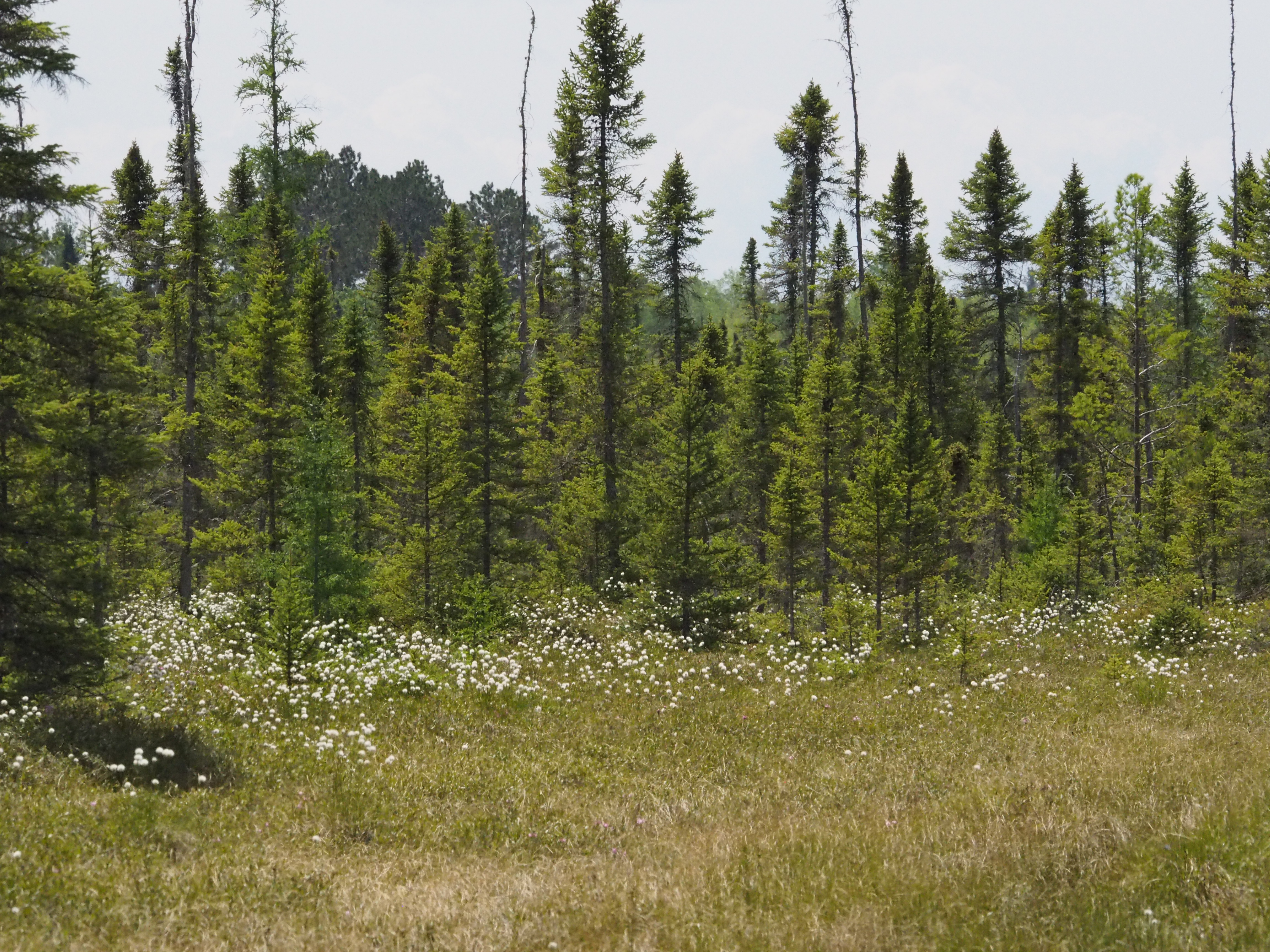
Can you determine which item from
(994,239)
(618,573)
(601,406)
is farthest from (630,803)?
(994,239)

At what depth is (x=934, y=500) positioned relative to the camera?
22359 mm

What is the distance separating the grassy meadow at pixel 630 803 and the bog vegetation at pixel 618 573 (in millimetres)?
64

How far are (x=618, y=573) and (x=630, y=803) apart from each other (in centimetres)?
1523

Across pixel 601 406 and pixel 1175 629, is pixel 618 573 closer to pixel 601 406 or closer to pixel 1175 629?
pixel 601 406

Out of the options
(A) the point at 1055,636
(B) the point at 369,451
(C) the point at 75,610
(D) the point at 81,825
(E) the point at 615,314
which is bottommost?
(A) the point at 1055,636

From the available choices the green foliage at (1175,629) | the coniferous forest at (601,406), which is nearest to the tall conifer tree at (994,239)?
the coniferous forest at (601,406)

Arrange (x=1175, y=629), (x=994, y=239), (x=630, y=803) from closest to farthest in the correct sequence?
(x=630, y=803) < (x=1175, y=629) < (x=994, y=239)

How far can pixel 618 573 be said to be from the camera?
2494cm

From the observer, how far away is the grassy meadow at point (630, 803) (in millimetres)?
5965

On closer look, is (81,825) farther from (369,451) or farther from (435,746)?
(369,451)

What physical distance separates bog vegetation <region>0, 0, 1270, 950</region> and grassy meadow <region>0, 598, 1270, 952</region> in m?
0.06

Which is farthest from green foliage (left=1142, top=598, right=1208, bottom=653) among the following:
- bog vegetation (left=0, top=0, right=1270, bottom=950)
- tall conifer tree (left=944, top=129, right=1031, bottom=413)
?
tall conifer tree (left=944, top=129, right=1031, bottom=413)

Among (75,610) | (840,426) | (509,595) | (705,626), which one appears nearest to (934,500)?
(840,426)

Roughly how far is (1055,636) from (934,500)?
4474 millimetres
